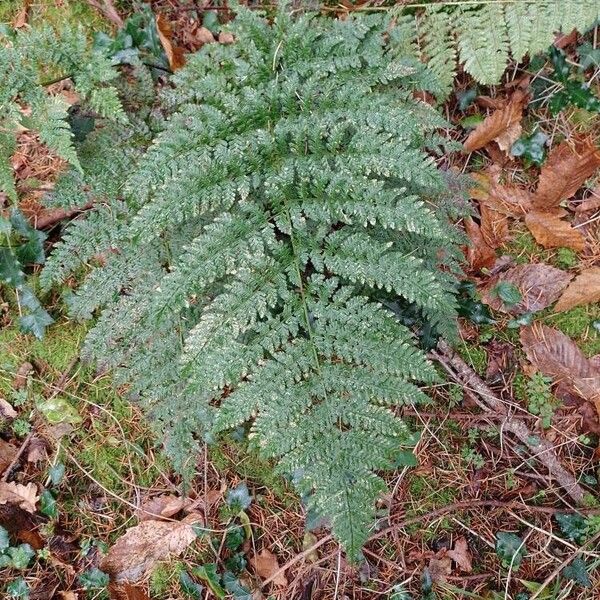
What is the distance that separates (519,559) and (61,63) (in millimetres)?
2958

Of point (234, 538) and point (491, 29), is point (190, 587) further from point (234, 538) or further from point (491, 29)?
point (491, 29)

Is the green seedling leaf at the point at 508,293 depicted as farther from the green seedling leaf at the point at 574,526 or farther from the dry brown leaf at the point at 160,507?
the dry brown leaf at the point at 160,507

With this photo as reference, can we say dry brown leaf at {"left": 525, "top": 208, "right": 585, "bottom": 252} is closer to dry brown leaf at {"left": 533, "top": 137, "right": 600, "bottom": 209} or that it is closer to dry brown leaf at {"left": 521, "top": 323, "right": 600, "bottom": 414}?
dry brown leaf at {"left": 533, "top": 137, "right": 600, "bottom": 209}

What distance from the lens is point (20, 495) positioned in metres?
3.13

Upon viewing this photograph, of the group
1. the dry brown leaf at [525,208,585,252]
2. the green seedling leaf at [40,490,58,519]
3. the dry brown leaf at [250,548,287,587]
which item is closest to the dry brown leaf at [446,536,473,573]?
the dry brown leaf at [250,548,287,587]

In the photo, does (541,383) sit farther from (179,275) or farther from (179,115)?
(179,115)

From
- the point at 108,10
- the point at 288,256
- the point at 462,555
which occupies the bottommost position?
the point at 462,555

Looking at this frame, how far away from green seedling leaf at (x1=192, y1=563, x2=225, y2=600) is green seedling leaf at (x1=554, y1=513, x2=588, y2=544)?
1599 mm

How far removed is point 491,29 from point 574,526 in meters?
2.27

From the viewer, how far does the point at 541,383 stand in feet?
10.3

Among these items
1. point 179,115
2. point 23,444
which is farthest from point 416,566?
point 179,115

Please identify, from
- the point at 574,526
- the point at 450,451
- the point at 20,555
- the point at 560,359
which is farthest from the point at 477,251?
the point at 20,555

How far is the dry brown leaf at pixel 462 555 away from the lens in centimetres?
302

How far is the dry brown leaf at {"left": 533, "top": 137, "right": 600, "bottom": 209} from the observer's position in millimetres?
3152
